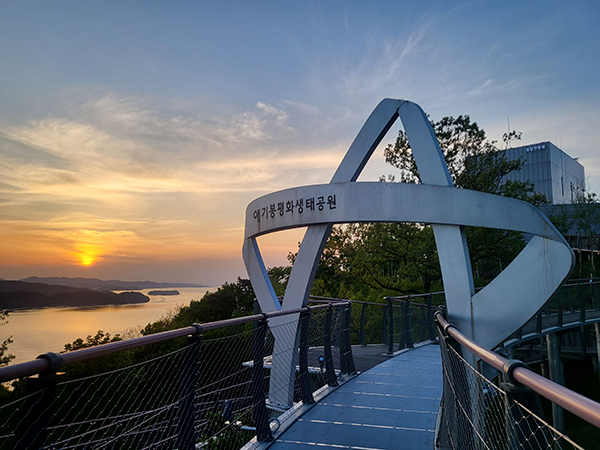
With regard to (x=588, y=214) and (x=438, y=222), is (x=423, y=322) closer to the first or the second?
(x=438, y=222)

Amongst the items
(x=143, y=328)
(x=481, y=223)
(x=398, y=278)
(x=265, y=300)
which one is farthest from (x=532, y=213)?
(x=143, y=328)

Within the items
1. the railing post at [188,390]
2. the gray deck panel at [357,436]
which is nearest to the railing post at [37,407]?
the railing post at [188,390]

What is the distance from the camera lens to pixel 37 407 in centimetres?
197

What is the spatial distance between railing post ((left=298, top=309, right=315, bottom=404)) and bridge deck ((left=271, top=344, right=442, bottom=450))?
0.21m

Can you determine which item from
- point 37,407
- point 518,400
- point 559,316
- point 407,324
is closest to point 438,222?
point 518,400

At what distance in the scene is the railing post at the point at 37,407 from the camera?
1.92 meters

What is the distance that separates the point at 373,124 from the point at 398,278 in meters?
17.7

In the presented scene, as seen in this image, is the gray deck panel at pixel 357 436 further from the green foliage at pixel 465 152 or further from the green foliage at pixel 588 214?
the green foliage at pixel 588 214

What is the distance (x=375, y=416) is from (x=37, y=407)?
4.47 metres

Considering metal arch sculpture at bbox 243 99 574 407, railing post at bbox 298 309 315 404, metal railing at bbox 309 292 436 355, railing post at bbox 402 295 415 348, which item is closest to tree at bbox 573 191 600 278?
metal railing at bbox 309 292 436 355

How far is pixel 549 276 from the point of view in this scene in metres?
6.17

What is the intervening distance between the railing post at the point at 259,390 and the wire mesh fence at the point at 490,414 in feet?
5.79

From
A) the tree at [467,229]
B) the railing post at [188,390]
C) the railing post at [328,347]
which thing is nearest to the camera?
the railing post at [188,390]

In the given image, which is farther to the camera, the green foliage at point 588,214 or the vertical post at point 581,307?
the green foliage at point 588,214
